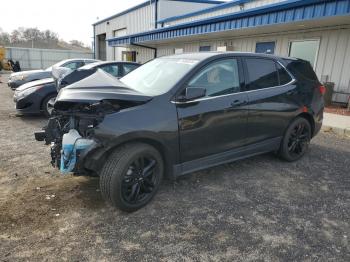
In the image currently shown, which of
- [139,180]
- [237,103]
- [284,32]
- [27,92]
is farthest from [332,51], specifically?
[27,92]

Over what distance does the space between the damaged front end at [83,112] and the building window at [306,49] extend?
9.12m

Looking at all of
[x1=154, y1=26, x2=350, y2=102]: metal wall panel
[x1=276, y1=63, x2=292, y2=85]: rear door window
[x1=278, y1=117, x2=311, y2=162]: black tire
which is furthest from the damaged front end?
[x1=154, y1=26, x2=350, y2=102]: metal wall panel

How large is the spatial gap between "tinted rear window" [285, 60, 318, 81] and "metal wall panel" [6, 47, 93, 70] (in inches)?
1482

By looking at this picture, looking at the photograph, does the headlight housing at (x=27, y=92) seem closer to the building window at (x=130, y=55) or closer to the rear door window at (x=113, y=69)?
the rear door window at (x=113, y=69)

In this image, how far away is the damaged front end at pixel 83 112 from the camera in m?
2.91

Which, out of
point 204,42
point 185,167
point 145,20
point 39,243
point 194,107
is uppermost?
point 145,20

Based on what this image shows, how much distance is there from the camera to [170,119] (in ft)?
10.5

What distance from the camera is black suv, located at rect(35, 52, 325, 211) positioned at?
2943 millimetres

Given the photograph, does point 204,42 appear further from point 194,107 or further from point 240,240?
point 240,240

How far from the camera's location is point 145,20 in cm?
2184

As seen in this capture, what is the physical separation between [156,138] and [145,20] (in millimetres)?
20731

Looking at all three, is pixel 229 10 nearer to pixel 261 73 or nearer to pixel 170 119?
pixel 261 73

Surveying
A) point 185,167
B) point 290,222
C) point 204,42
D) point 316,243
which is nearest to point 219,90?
point 185,167

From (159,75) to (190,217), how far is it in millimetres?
1857
